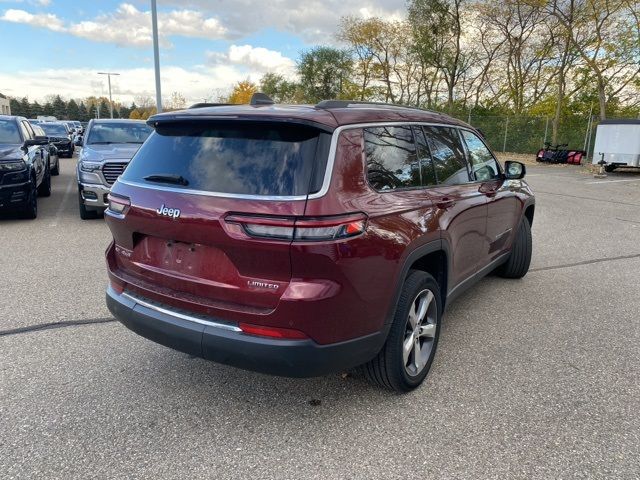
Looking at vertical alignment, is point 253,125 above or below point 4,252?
above

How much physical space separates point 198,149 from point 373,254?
1.14 m

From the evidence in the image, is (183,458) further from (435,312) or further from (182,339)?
(435,312)

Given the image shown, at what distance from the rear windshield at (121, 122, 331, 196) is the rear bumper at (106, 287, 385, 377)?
2.35 feet

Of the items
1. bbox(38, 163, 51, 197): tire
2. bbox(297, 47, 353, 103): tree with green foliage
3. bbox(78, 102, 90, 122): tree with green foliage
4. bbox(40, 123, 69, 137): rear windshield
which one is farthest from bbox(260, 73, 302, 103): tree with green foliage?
bbox(78, 102, 90, 122): tree with green foliage

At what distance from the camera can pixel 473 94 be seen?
127 feet

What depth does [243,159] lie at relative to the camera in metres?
2.57

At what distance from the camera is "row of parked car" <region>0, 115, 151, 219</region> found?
7.68 m

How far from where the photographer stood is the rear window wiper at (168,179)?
8.83 ft

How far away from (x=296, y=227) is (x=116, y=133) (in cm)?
852

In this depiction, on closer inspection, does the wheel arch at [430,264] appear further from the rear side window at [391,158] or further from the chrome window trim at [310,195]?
the chrome window trim at [310,195]

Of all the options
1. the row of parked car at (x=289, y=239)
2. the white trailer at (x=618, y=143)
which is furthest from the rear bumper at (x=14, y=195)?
the white trailer at (x=618, y=143)

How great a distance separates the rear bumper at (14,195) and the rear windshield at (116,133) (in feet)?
5.80

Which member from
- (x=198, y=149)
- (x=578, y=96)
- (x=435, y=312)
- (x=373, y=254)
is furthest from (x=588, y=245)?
(x=578, y=96)

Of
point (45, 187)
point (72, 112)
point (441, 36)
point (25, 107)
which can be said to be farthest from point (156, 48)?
point (72, 112)
